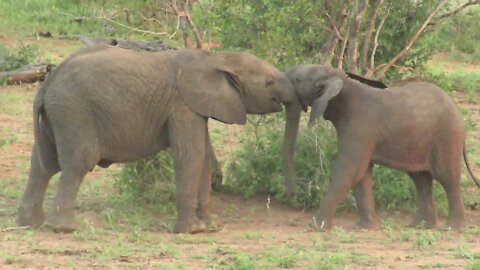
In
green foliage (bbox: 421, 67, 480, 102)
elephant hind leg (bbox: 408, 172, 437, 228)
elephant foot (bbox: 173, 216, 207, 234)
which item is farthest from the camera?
green foliage (bbox: 421, 67, 480, 102)

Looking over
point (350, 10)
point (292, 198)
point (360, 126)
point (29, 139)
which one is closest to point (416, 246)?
point (360, 126)

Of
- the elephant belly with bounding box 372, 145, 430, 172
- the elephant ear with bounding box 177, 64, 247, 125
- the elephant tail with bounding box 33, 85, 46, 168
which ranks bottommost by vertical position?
the elephant belly with bounding box 372, 145, 430, 172

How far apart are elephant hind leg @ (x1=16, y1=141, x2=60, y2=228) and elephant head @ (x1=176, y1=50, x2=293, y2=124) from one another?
1.02 metres

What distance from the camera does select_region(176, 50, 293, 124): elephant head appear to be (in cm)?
755

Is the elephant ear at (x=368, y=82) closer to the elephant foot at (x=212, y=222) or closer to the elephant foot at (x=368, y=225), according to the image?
the elephant foot at (x=368, y=225)

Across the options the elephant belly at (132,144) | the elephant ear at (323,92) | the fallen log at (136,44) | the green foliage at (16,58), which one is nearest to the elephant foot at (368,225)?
the elephant ear at (323,92)

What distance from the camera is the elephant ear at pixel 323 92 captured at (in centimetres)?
764

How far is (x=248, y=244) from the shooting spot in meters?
7.04

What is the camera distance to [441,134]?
7.87 m

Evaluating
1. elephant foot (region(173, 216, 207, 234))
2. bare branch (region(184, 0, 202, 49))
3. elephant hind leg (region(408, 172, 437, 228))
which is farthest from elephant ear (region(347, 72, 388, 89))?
elephant foot (region(173, 216, 207, 234))

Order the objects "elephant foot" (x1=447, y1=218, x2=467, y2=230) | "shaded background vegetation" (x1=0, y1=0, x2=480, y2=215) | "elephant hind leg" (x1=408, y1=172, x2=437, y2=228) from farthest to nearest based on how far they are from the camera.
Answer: "shaded background vegetation" (x1=0, y1=0, x2=480, y2=215)
"elephant hind leg" (x1=408, y1=172, x2=437, y2=228)
"elephant foot" (x1=447, y1=218, x2=467, y2=230)

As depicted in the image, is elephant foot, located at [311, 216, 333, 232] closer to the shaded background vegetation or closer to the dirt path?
the dirt path

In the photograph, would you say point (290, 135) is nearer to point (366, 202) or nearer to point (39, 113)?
point (366, 202)

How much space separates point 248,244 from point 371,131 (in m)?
1.36
